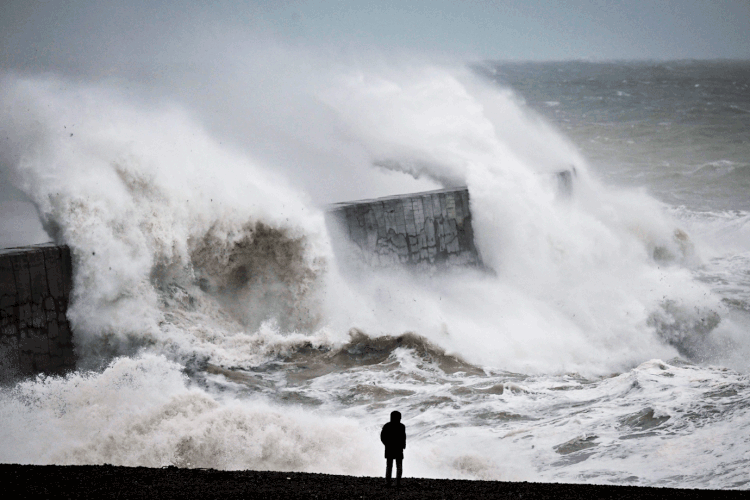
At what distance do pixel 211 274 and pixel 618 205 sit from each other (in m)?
10.5

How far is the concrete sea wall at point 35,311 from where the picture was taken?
6.96 meters

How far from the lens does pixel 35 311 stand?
286 inches

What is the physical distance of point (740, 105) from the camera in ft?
119

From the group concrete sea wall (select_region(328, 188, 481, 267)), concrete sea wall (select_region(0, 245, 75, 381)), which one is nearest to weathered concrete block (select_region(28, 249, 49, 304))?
concrete sea wall (select_region(0, 245, 75, 381))

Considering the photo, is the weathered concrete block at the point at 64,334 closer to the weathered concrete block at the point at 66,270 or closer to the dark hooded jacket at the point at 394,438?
the weathered concrete block at the point at 66,270

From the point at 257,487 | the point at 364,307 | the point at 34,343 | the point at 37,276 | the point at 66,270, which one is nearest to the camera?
the point at 257,487

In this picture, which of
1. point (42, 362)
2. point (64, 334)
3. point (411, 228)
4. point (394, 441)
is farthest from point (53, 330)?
point (411, 228)

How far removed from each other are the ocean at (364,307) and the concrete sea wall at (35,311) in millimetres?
201

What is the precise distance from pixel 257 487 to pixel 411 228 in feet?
24.4

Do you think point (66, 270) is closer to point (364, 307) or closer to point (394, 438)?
point (364, 307)

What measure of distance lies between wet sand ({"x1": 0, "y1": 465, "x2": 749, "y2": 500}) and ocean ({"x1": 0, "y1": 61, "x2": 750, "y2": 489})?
963mm

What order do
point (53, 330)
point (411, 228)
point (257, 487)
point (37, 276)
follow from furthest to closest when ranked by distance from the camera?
point (411, 228) → point (53, 330) → point (37, 276) → point (257, 487)

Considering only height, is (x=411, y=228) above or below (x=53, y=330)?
above

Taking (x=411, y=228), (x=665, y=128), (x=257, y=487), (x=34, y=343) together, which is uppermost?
(x=665, y=128)
